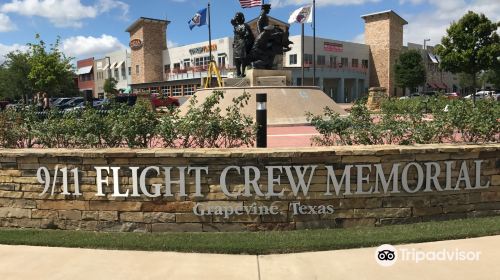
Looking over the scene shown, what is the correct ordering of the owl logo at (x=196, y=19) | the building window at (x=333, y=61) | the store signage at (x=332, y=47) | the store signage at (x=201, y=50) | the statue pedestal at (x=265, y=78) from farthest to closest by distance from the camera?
1. the building window at (x=333, y=61)
2. the store signage at (x=332, y=47)
3. the store signage at (x=201, y=50)
4. the owl logo at (x=196, y=19)
5. the statue pedestal at (x=265, y=78)

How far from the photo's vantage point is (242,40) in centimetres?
1892

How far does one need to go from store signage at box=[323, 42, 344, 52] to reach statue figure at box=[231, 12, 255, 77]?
4555 cm

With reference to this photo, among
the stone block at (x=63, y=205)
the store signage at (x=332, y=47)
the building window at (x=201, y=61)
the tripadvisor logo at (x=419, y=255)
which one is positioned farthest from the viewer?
the building window at (x=201, y=61)

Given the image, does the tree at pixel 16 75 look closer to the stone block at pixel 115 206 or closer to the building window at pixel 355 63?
the building window at pixel 355 63

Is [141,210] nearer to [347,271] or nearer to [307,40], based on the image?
[347,271]

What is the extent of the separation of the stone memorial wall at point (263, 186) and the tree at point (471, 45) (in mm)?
31094

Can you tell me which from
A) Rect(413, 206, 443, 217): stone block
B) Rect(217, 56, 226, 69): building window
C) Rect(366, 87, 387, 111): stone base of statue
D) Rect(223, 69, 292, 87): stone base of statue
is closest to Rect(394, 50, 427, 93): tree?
Rect(217, 56, 226, 69): building window

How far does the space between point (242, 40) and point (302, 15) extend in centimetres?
1888

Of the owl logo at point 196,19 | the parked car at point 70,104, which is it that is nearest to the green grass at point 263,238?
the parked car at point 70,104

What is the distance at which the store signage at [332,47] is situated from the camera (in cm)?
6322

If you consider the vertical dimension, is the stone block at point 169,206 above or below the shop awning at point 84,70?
below

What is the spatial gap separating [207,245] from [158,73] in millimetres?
71434

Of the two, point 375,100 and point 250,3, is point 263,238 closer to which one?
point 375,100

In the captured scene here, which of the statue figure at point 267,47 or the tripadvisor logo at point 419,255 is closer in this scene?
the tripadvisor logo at point 419,255
